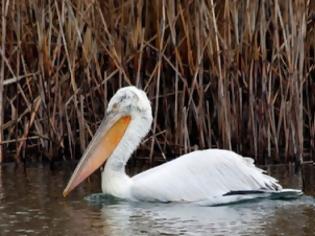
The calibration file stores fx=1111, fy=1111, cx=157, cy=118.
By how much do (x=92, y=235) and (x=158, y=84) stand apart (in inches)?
129

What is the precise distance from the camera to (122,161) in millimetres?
9234

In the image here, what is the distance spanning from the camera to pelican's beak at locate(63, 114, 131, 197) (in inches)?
359

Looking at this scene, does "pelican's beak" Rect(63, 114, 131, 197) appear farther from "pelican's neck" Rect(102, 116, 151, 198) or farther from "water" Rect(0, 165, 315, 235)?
"water" Rect(0, 165, 315, 235)

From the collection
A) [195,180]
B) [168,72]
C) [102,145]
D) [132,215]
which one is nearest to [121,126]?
[102,145]

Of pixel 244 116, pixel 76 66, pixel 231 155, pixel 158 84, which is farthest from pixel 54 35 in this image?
pixel 231 155

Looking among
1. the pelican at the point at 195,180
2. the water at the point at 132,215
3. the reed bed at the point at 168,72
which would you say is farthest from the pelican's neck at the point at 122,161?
the reed bed at the point at 168,72

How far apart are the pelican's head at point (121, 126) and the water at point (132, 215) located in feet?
1.31

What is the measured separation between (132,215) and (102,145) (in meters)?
1.24

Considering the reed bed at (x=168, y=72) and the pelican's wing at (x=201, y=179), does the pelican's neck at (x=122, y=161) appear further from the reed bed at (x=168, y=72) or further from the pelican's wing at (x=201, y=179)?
the reed bed at (x=168, y=72)

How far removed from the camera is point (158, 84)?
10.4 meters

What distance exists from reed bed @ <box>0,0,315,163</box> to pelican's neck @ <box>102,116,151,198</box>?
844 mm

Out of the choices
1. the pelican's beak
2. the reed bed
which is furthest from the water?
the reed bed

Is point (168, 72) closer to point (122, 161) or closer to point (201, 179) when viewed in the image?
point (122, 161)

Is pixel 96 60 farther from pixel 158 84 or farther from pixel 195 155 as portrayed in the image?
pixel 195 155
